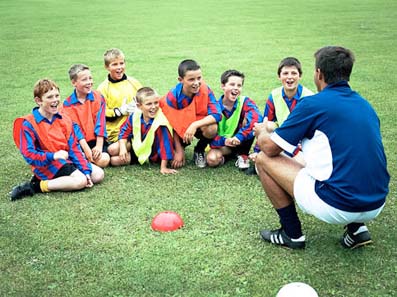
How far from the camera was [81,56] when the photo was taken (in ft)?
43.8

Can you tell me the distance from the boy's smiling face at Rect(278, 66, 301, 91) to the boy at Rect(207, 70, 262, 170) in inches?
18.7

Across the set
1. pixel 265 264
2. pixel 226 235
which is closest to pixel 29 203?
pixel 226 235

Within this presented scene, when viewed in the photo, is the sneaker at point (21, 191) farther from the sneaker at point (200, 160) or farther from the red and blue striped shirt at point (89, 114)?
the sneaker at point (200, 160)

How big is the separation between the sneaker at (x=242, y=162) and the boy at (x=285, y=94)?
0.07 m

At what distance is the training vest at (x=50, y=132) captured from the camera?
5.31 metres

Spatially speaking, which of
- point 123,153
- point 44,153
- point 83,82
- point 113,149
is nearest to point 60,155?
point 44,153

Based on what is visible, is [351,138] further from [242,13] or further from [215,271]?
[242,13]

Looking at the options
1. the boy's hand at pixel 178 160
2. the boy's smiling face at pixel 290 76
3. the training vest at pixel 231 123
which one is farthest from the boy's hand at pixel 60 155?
the boy's smiling face at pixel 290 76

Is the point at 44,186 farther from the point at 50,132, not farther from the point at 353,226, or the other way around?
the point at 353,226

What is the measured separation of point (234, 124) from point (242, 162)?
491mm

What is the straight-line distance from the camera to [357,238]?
3996 millimetres

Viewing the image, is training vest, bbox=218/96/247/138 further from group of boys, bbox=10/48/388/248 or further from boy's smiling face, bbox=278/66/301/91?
boy's smiling face, bbox=278/66/301/91

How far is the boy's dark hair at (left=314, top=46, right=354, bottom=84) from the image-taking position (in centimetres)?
369

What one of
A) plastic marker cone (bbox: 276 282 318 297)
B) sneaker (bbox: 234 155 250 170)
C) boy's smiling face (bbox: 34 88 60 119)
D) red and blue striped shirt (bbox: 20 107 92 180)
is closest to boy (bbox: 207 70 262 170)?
sneaker (bbox: 234 155 250 170)
